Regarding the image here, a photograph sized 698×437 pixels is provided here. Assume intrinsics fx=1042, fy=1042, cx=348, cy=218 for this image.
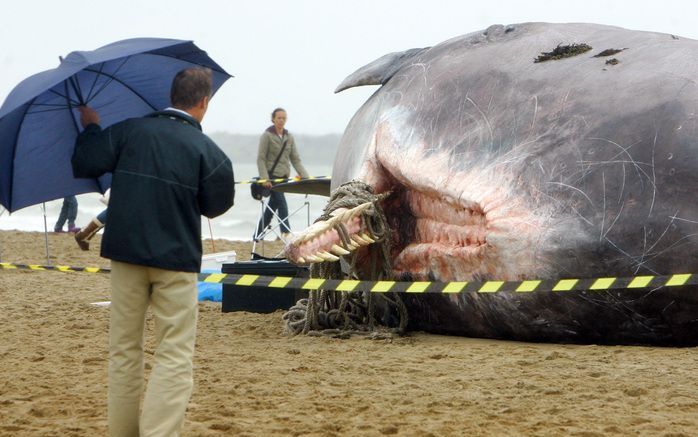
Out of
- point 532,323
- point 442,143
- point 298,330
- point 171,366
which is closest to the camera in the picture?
point 171,366

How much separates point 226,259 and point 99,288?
4.48 feet

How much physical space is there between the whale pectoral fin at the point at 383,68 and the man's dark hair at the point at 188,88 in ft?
12.0

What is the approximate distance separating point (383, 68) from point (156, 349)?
4305mm

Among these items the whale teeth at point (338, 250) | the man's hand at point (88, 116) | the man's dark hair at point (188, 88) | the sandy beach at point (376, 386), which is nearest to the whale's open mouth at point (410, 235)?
the whale teeth at point (338, 250)

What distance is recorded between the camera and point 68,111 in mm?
5457

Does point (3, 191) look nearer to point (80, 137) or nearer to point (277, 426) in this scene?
point (80, 137)

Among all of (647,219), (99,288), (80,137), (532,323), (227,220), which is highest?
(80,137)

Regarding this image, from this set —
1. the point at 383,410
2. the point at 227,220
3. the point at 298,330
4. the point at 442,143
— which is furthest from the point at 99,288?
the point at 227,220

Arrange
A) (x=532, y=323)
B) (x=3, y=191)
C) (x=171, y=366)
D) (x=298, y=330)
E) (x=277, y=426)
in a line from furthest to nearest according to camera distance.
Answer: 1. (x=298, y=330)
2. (x=532, y=323)
3. (x=3, y=191)
4. (x=277, y=426)
5. (x=171, y=366)

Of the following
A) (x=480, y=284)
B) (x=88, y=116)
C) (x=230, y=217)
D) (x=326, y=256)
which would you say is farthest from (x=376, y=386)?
(x=230, y=217)

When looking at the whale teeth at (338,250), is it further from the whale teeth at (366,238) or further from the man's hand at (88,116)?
the man's hand at (88,116)

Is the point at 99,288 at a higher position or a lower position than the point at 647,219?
lower

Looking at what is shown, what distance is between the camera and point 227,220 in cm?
3272

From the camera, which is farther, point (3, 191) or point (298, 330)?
point (298, 330)
